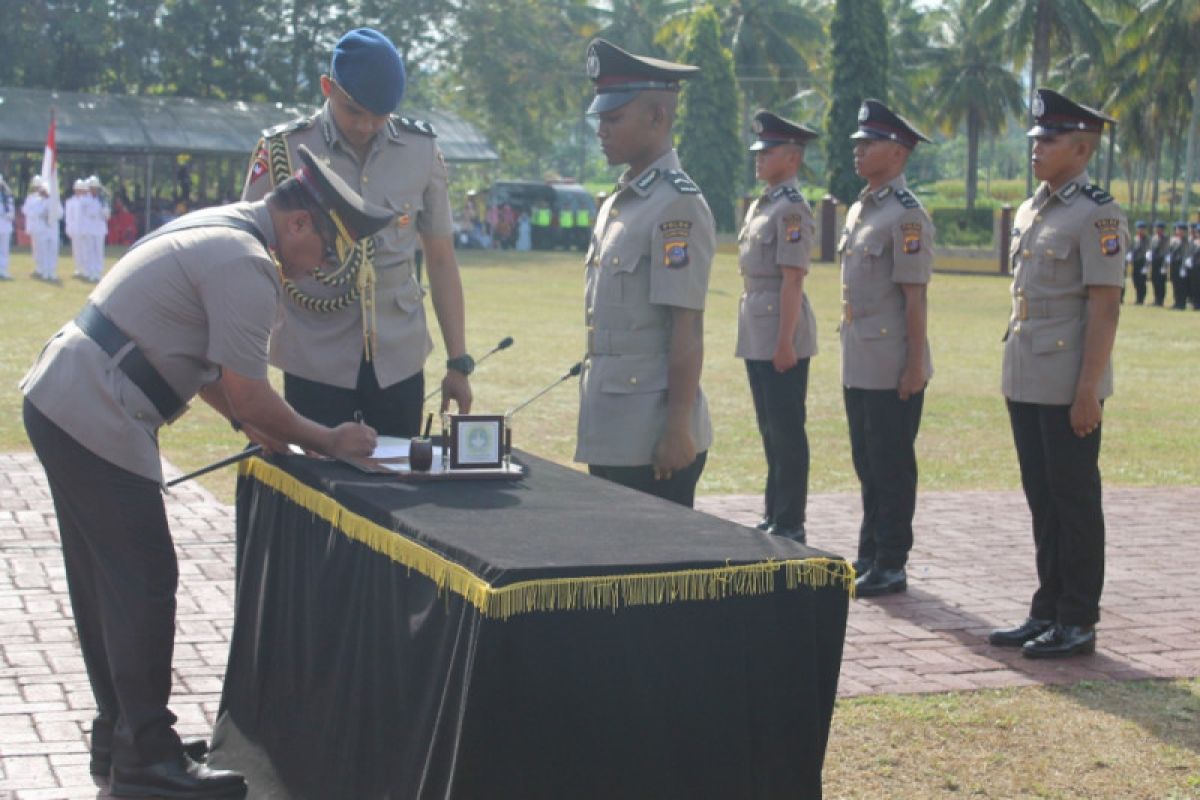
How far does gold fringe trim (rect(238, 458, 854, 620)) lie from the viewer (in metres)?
3.28

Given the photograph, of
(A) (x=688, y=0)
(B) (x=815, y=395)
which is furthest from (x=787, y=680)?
(A) (x=688, y=0)

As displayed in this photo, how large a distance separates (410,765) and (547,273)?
34292 mm

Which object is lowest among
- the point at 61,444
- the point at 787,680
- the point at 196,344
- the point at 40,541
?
the point at 40,541

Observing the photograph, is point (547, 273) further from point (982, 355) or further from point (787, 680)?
point (787, 680)

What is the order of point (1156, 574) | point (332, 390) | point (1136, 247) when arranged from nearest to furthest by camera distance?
point (332, 390) → point (1156, 574) → point (1136, 247)

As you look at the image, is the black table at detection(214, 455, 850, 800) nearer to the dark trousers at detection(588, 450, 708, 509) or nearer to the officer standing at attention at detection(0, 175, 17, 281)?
the dark trousers at detection(588, 450, 708, 509)

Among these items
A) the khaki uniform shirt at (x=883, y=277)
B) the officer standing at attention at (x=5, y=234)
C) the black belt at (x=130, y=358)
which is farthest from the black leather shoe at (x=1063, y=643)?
the officer standing at attention at (x=5, y=234)

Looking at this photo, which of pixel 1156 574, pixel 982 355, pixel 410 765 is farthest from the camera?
pixel 982 355

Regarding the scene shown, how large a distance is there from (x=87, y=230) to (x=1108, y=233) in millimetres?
26588

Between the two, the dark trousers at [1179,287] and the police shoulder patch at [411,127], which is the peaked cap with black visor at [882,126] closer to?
the police shoulder patch at [411,127]

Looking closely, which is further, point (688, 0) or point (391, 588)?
point (688, 0)

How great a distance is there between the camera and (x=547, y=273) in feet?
123

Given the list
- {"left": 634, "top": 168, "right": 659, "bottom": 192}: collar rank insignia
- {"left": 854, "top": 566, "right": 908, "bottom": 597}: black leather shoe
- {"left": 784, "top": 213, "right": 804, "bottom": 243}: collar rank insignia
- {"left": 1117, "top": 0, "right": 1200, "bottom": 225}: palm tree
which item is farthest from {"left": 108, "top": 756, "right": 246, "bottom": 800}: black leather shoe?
{"left": 1117, "top": 0, "right": 1200, "bottom": 225}: palm tree

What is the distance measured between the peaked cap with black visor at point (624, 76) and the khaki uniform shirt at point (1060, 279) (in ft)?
5.88
